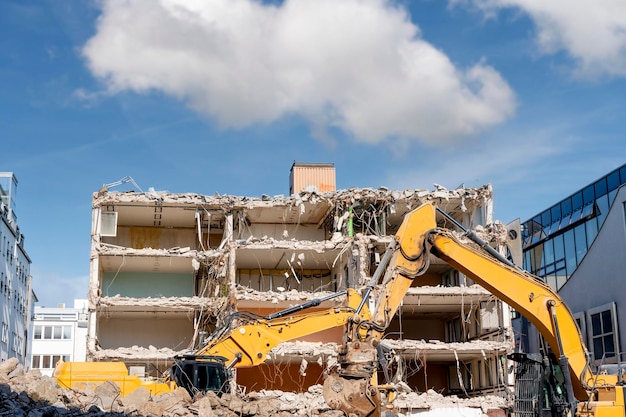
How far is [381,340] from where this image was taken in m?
19.4

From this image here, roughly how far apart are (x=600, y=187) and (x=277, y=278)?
1632 centimetres

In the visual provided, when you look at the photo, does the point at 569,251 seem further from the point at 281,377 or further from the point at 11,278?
the point at 11,278

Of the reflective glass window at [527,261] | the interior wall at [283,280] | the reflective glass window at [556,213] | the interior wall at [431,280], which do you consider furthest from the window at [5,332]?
the reflective glass window at [556,213]

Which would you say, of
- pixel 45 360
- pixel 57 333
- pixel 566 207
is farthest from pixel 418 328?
pixel 57 333

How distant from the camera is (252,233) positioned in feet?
131

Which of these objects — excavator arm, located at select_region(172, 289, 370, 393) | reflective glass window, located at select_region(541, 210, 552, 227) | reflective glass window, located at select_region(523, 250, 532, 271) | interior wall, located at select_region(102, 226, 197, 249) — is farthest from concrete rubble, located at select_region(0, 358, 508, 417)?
reflective glass window, located at select_region(523, 250, 532, 271)

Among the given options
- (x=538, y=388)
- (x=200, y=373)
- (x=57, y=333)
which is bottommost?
(x=538, y=388)

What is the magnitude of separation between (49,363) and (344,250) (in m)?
59.2

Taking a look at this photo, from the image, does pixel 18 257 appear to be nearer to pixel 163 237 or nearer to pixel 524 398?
pixel 163 237

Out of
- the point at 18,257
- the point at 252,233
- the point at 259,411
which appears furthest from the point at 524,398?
the point at 18,257

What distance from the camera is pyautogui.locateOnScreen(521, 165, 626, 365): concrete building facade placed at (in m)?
32.9

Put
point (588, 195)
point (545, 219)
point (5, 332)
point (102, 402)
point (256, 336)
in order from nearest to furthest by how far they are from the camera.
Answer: point (102, 402), point (256, 336), point (588, 195), point (545, 219), point (5, 332)

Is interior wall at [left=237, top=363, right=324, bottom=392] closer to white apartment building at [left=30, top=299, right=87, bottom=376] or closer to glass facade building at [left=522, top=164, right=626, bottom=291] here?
glass facade building at [left=522, top=164, right=626, bottom=291]

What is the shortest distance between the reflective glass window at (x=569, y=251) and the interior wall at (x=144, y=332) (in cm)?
1890
